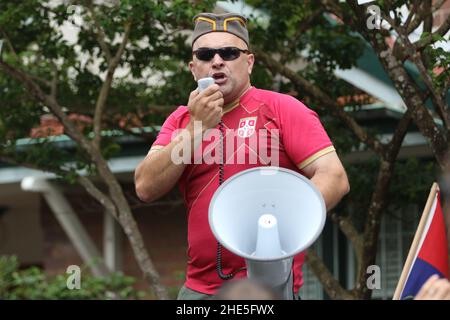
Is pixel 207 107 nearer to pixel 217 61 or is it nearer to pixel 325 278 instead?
pixel 217 61

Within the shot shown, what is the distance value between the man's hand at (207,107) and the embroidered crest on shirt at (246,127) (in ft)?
0.60

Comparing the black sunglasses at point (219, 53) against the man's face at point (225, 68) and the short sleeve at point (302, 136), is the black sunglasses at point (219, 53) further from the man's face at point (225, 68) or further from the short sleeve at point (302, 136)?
the short sleeve at point (302, 136)

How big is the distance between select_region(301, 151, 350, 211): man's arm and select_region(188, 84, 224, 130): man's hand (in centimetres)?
41

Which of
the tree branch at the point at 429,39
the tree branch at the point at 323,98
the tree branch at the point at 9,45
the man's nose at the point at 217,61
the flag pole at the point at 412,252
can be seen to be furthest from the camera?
the tree branch at the point at 9,45

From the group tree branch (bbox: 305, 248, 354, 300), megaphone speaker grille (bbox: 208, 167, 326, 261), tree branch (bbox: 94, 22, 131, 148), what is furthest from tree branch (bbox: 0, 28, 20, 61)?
megaphone speaker grille (bbox: 208, 167, 326, 261)

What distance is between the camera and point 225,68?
4.26 meters

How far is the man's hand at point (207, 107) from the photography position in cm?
397

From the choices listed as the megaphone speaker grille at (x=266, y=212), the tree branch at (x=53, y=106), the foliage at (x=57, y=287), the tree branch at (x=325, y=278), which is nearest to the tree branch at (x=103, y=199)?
the tree branch at (x=53, y=106)

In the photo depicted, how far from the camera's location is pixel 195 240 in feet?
13.8

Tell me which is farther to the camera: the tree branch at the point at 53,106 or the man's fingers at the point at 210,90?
the tree branch at the point at 53,106

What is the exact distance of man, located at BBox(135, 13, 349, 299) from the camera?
4.01 m

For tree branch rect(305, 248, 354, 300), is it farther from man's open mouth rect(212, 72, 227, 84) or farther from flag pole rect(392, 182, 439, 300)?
man's open mouth rect(212, 72, 227, 84)

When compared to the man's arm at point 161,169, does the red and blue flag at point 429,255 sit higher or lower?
lower
